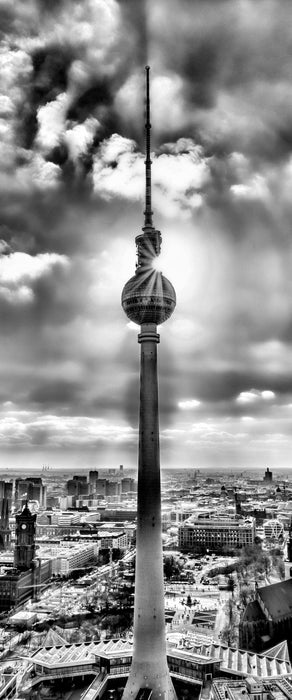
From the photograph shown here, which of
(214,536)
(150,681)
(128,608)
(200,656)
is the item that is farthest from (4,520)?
(150,681)

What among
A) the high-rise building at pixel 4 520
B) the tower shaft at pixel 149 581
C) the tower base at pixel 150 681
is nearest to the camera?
the tower base at pixel 150 681

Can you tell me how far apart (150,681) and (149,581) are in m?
4.12

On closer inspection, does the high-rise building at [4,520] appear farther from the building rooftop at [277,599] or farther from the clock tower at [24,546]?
the building rooftop at [277,599]

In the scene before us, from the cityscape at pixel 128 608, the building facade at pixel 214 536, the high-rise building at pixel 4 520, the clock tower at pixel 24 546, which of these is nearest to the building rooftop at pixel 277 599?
the cityscape at pixel 128 608

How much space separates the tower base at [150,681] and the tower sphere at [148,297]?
1559 cm

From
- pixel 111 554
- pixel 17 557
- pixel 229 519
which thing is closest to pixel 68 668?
pixel 17 557

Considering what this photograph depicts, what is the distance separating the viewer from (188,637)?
3759 centimetres

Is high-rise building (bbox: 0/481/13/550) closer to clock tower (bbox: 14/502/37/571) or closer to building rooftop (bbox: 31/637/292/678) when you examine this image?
clock tower (bbox: 14/502/37/571)

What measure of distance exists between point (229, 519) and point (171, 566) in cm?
2512

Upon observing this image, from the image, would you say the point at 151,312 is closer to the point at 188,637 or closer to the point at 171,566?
the point at 188,637

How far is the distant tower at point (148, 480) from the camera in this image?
2675cm

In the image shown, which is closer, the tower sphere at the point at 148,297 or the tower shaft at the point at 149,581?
the tower shaft at the point at 149,581

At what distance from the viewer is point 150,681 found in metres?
26.4

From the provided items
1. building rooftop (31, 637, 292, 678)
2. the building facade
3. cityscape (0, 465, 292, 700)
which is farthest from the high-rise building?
building rooftop (31, 637, 292, 678)
